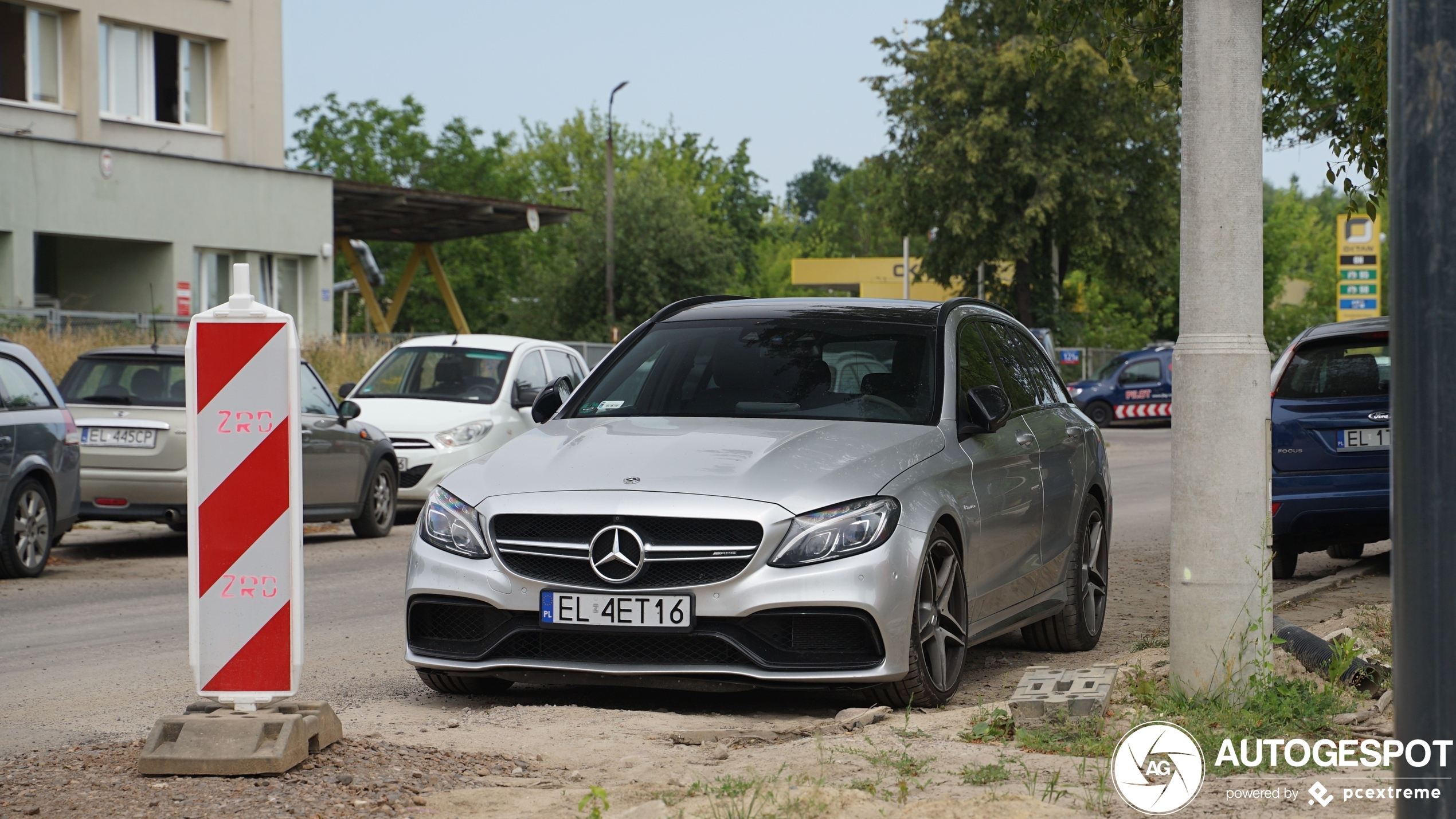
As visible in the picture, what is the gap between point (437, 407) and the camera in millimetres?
17281

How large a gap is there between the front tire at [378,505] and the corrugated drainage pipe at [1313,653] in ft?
33.7

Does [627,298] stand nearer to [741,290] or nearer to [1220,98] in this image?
[741,290]

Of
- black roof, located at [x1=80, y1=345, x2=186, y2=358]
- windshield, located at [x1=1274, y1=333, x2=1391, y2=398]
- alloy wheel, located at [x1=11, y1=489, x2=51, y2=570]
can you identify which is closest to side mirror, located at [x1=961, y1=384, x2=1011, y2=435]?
windshield, located at [x1=1274, y1=333, x2=1391, y2=398]

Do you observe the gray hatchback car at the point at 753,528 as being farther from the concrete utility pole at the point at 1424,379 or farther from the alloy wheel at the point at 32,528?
the alloy wheel at the point at 32,528

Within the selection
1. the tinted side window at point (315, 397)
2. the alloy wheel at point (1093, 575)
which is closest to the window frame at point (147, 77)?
the tinted side window at point (315, 397)

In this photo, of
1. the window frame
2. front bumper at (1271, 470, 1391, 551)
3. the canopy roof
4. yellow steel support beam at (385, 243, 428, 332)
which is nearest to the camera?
front bumper at (1271, 470, 1391, 551)

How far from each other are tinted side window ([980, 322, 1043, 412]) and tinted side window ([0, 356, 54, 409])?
278 inches

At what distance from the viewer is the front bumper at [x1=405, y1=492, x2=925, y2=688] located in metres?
6.05

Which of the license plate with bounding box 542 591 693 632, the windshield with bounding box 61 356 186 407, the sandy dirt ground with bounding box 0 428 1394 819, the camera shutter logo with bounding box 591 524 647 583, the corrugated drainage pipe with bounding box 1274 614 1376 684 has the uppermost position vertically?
the windshield with bounding box 61 356 186 407

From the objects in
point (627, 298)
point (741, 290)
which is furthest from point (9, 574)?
point (741, 290)

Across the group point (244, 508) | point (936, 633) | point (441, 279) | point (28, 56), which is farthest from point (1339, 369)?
point (441, 279)

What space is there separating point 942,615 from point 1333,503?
4855mm

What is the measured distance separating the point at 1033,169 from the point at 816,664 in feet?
149

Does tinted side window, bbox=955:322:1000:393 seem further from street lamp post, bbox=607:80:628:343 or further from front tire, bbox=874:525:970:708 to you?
street lamp post, bbox=607:80:628:343
